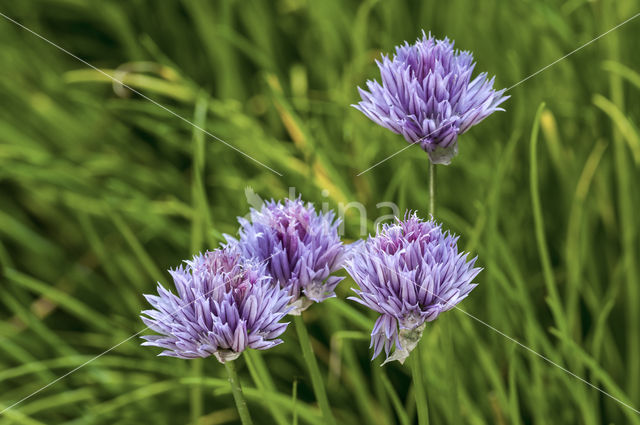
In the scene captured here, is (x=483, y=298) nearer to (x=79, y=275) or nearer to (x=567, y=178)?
(x=567, y=178)

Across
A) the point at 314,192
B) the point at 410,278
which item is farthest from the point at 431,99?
the point at 314,192

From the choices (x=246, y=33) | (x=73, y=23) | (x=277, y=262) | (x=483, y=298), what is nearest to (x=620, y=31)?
(x=483, y=298)

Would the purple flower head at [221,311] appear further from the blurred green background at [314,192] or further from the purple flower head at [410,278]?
the blurred green background at [314,192]

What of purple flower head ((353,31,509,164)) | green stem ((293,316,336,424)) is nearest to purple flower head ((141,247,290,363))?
green stem ((293,316,336,424))

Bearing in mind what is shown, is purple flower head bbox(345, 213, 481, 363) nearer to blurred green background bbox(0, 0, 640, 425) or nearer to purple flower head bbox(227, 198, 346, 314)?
purple flower head bbox(227, 198, 346, 314)

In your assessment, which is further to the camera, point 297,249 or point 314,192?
point 314,192

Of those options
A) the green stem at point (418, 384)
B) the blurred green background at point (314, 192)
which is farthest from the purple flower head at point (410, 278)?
the blurred green background at point (314, 192)

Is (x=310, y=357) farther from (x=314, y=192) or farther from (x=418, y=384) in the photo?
(x=314, y=192)
